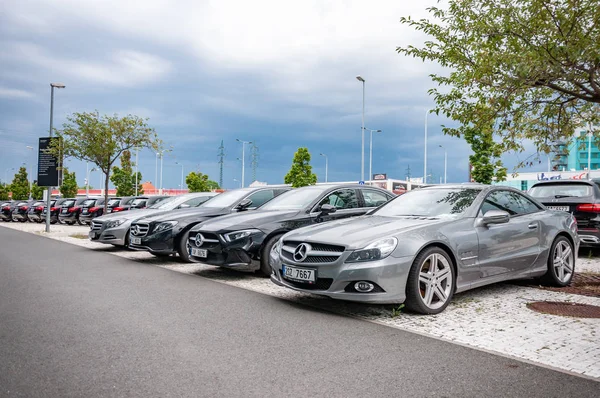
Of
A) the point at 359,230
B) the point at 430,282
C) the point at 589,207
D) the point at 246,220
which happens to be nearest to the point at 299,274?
the point at 359,230

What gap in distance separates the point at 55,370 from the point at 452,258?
13.9ft

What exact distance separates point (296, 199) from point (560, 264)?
173 inches

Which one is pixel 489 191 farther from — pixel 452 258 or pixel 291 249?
pixel 291 249

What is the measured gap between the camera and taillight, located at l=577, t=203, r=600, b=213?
9.70 meters

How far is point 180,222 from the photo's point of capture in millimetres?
10281

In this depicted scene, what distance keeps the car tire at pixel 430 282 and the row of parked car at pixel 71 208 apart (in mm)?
13680

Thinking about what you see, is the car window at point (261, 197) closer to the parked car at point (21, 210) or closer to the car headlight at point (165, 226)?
the car headlight at point (165, 226)

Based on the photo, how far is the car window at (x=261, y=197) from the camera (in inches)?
430

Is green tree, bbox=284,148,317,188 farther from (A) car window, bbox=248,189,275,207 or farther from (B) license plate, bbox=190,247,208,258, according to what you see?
(B) license plate, bbox=190,247,208,258

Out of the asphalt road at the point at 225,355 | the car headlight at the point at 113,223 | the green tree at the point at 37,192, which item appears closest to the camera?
the asphalt road at the point at 225,355

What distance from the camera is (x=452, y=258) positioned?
5879 mm

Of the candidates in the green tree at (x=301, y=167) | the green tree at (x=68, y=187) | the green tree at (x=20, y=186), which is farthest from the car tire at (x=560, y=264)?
the green tree at (x=20, y=186)

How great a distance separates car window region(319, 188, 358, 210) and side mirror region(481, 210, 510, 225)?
3.25 meters

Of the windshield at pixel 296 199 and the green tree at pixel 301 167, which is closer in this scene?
the windshield at pixel 296 199
